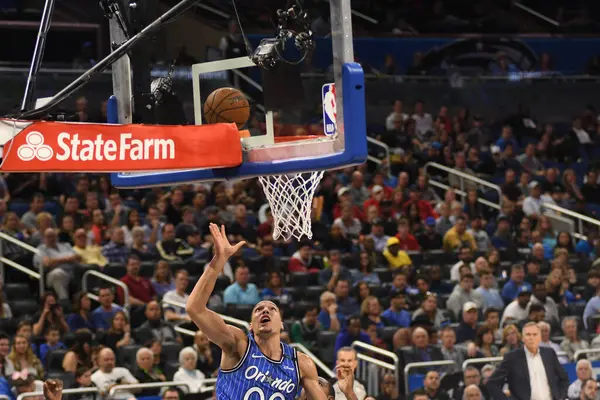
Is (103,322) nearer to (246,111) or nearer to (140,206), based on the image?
(140,206)

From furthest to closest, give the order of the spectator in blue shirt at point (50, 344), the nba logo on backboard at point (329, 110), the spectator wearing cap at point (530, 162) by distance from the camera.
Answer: the spectator wearing cap at point (530, 162) → the spectator in blue shirt at point (50, 344) → the nba logo on backboard at point (329, 110)

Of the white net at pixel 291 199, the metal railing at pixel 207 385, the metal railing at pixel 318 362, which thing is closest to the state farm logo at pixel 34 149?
the white net at pixel 291 199

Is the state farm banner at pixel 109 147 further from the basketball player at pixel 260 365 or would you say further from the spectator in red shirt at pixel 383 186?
the spectator in red shirt at pixel 383 186

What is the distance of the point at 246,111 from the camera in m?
6.85

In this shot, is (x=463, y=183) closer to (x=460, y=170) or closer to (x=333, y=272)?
(x=460, y=170)

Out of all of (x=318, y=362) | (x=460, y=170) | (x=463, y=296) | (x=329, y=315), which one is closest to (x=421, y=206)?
(x=460, y=170)

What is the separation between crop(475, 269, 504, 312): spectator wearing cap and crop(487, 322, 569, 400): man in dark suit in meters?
2.42

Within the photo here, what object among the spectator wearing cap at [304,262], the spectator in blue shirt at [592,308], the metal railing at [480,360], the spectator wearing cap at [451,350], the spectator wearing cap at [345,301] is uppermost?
the spectator wearing cap at [304,262]

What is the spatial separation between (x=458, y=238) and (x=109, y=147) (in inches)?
368

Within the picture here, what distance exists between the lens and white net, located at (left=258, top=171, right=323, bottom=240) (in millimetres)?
7043

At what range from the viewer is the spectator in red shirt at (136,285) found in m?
11.9

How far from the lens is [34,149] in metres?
5.75

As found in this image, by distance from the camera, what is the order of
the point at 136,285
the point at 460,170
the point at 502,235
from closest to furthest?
the point at 136,285, the point at 502,235, the point at 460,170

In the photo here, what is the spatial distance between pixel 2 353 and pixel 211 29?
928 cm
